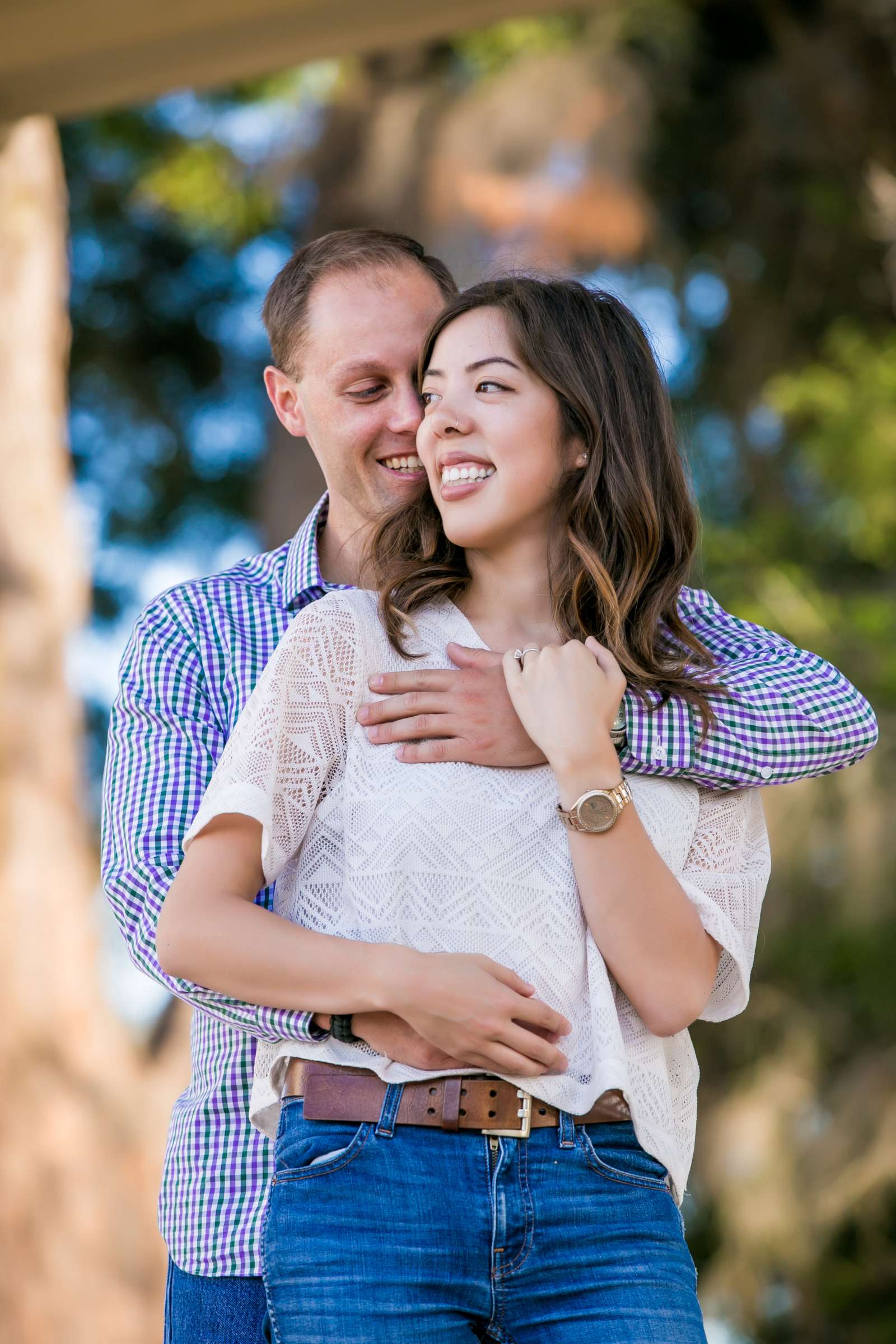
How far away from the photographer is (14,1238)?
501cm

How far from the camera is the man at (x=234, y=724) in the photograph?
1.63 meters

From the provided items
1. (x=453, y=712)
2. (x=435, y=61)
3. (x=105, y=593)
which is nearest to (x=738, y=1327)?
(x=105, y=593)

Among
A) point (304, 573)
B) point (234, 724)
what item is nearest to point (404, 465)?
point (304, 573)

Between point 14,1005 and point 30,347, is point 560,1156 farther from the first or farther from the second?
point 30,347

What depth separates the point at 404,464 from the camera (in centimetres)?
218

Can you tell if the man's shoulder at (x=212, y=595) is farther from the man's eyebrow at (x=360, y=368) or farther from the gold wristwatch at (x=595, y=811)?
the gold wristwatch at (x=595, y=811)

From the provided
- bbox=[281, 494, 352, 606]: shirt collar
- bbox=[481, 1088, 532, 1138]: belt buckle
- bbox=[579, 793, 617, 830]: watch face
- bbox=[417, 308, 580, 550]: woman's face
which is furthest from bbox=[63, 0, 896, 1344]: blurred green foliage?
bbox=[481, 1088, 532, 1138]: belt buckle

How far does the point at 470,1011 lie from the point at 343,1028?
148 millimetres

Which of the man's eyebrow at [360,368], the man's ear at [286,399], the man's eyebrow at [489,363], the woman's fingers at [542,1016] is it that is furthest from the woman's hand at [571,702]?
the man's ear at [286,399]

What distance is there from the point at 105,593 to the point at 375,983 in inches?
264

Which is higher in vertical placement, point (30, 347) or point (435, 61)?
point (435, 61)

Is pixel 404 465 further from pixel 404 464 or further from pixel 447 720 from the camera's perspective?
pixel 447 720

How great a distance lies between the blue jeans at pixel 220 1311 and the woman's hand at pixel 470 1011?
0.46 meters

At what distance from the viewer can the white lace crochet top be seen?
1.54 metres
